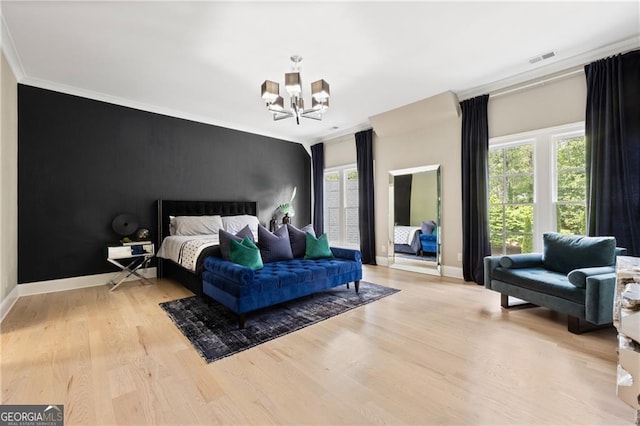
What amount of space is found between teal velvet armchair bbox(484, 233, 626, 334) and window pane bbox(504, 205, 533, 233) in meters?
0.64

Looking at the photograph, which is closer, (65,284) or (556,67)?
(556,67)

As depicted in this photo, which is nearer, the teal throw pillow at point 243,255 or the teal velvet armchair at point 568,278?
the teal velvet armchair at point 568,278

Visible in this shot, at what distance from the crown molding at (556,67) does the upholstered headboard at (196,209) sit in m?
4.29

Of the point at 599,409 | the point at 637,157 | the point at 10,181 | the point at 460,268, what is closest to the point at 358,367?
the point at 599,409

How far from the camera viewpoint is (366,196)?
5.72 meters

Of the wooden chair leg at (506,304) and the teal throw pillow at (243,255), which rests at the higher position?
the teal throw pillow at (243,255)

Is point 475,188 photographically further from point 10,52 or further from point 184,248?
point 10,52

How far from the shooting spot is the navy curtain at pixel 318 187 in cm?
668

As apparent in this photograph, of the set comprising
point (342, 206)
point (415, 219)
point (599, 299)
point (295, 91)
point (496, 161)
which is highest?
point (295, 91)

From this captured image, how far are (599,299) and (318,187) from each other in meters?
5.23

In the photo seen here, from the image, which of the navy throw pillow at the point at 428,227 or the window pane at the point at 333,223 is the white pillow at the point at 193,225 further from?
the navy throw pillow at the point at 428,227

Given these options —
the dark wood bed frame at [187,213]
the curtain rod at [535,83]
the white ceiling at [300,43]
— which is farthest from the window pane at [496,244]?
the dark wood bed frame at [187,213]

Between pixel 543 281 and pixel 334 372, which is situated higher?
pixel 543 281

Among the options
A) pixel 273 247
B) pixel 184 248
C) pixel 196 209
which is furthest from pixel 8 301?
pixel 273 247
